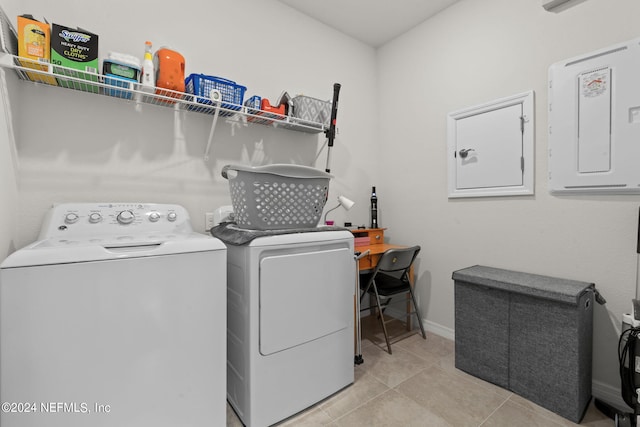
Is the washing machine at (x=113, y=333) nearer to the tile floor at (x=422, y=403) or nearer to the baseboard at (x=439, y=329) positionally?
the tile floor at (x=422, y=403)

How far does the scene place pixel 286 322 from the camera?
1383 millimetres

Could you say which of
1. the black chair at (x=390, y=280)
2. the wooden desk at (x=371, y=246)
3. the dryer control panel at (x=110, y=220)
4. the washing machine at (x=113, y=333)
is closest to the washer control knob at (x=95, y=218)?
the dryer control panel at (x=110, y=220)

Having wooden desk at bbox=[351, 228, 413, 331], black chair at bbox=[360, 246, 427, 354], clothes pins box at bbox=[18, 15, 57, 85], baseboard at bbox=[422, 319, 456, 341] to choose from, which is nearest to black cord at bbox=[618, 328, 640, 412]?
baseboard at bbox=[422, 319, 456, 341]

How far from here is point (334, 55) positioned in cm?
259

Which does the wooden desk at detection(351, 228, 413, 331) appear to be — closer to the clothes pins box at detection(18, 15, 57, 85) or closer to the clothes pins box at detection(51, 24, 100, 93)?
the clothes pins box at detection(51, 24, 100, 93)

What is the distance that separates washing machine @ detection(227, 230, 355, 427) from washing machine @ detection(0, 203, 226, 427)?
13cm

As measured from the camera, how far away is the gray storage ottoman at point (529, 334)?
55.8 inches

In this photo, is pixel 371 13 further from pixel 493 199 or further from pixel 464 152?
pixel 493 199

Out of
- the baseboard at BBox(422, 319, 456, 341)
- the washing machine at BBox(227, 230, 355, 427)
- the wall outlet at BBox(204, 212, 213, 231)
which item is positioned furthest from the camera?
the baseboard at BBox(422, 319, 456, 341)

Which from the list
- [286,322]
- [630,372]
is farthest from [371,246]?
[630,372]

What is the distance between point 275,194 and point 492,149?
1.63 metres

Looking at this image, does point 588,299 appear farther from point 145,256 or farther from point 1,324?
point 1,324

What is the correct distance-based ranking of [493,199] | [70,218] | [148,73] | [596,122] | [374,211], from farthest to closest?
[374,211] → [493,199] → [596,122] → [148,73] → [70,218]

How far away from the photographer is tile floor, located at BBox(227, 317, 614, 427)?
4.63ft
